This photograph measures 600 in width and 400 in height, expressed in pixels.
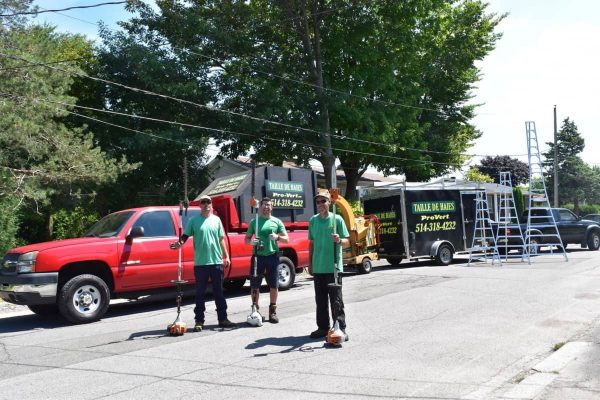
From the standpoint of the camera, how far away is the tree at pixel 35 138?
1440cm

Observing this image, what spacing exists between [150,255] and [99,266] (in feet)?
2.91

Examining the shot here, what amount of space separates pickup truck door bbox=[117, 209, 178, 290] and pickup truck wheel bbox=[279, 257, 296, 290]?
111 inches

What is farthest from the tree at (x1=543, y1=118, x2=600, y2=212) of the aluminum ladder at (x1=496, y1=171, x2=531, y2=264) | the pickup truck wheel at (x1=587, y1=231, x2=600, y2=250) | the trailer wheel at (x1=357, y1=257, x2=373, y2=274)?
the trailer wheel at (x1=357, y1=257, x2=373, y2=274)

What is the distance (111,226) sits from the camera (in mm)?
10562

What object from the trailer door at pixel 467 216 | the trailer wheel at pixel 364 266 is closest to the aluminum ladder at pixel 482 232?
the trailer door at pixel 467 216

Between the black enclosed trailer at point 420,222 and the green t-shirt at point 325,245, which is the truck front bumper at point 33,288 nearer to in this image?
the green t-shirt at point 325,245

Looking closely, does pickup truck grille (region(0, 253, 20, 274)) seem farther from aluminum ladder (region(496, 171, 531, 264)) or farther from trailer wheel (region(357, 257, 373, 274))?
aluminum ladder (region(496, 171, 531, 264))

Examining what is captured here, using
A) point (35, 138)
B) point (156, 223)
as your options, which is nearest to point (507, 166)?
point (35, 138)

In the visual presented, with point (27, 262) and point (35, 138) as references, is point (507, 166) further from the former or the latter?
point (27, 262)

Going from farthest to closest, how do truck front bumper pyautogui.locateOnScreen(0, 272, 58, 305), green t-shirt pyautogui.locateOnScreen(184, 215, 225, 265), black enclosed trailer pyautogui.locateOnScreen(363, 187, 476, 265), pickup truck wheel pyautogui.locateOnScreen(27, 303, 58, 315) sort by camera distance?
black enclosed trailer pyautogui.locateOnScreen(363, 187, 476, 265), pickup truck wheel pyautogui.locateOnScreen(27, 303, 58, 315), truck front bumper pyautogui.locateOnScreen(0, 272, 58, 305), green t-shirt pyautogui.locateOnScreen(184, 215, 225, 265)

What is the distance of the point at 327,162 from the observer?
28.2 meters

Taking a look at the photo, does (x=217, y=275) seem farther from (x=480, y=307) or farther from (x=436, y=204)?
(x=436, y=204)

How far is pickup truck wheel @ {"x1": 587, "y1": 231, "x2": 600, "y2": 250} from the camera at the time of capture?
Result: 24.1m

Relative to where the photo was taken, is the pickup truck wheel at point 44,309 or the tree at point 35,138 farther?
the tree at point 35,138
